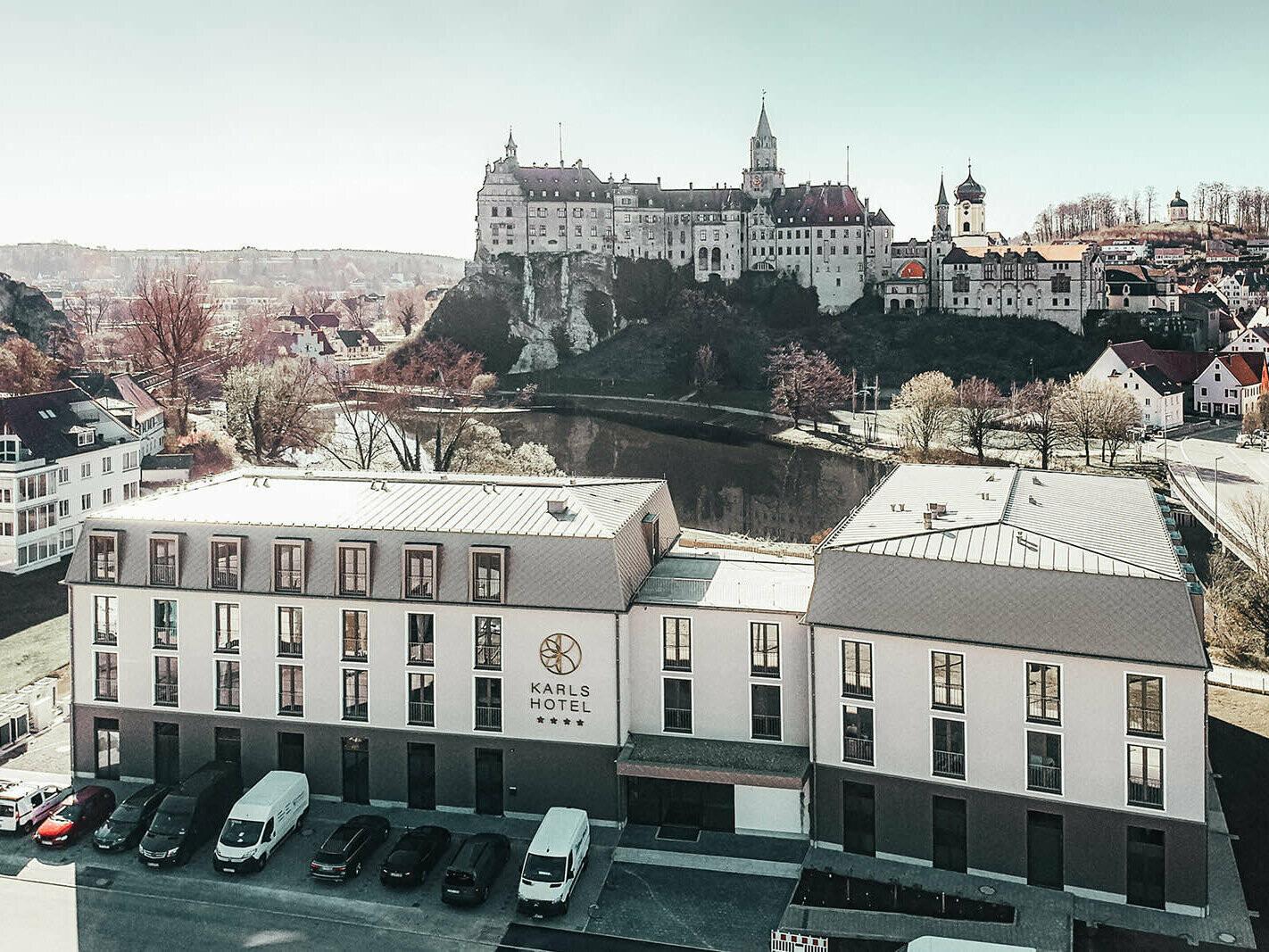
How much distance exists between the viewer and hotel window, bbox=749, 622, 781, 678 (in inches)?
863

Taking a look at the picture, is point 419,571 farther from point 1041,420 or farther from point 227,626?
point 1041,420

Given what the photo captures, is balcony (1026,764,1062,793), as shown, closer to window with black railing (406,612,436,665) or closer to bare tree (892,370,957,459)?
window with black railing (406,612,436,665)

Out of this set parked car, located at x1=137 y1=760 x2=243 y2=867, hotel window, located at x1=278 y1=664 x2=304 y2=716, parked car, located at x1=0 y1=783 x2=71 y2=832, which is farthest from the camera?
hotel window, located at x1=278 y1=664 x2=304 y2=716

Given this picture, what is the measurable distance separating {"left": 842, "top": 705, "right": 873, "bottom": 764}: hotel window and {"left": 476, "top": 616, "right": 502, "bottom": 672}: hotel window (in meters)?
6.92

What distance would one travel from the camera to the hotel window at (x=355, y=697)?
75.7 feet

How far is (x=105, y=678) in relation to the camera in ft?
79.3

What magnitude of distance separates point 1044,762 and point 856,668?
3594mm

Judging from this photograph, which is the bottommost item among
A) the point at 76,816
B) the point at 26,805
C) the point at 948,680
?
the point at 76,816

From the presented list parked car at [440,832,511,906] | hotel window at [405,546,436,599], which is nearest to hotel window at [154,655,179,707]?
hotel window at [405,546,436,599]

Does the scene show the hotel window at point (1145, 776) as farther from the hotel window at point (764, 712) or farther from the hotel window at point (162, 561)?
the hotel window at point (162, 561)

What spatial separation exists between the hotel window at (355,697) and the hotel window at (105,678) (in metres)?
5.30

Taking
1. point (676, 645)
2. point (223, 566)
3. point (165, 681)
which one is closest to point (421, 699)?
point (223, 566)

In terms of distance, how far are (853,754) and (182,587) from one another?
1426 cm

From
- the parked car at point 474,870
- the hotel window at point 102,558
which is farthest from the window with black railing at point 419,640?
the hotel window at point 102,558
